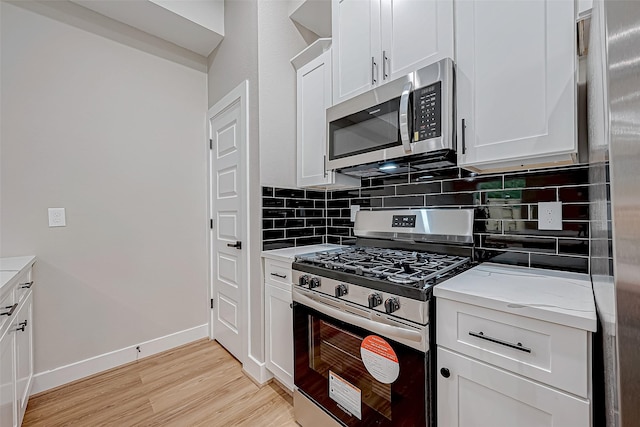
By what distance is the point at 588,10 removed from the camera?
2.97 feet

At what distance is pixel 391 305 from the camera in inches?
43.3

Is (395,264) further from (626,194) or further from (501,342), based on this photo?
(626,194)

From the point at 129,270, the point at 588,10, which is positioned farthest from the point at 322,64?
the point at 129,270

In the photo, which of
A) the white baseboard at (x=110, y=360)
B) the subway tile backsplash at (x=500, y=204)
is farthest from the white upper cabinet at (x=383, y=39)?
the white baseboard at (x=110, y=360)

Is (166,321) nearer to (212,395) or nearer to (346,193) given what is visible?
(212,395)

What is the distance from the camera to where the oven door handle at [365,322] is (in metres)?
1.06

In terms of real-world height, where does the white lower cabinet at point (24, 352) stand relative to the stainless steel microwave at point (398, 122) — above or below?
below

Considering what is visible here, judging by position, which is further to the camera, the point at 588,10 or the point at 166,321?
the point at 166,321

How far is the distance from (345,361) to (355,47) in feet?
5.76

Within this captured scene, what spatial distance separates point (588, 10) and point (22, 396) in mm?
3136

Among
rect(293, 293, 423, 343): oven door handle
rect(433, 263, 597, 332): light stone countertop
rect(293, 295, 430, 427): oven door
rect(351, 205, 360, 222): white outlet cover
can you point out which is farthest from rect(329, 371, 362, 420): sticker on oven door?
rect(351, 205, 360, 222): white outlet cover

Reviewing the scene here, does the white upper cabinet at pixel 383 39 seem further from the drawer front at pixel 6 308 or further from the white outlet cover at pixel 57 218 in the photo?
the white outlet cover at pixel 57 218

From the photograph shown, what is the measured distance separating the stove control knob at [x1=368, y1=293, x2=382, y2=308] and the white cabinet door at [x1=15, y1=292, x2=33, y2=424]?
178cm

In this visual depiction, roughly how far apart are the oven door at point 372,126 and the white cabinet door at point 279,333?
0.94 m
